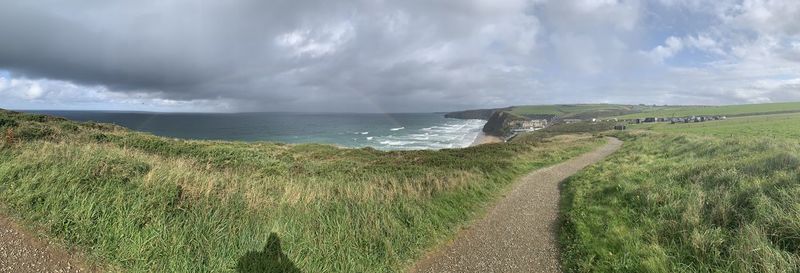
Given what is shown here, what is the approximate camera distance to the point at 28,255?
223 inches

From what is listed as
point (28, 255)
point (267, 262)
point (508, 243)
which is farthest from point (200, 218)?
point (508, 243)

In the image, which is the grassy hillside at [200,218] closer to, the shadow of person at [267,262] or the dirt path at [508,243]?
the shadow of person at [267,262]

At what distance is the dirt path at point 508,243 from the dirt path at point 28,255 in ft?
21.1

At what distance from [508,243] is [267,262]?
5.69 meters

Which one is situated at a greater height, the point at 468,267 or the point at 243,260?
the point at 243,260

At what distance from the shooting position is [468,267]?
7.40 metres

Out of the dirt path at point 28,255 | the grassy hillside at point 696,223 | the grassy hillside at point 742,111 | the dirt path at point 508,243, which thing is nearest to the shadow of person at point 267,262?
the dirt path at point 28,255

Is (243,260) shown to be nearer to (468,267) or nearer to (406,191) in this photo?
(468,267)

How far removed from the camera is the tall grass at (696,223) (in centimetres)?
595

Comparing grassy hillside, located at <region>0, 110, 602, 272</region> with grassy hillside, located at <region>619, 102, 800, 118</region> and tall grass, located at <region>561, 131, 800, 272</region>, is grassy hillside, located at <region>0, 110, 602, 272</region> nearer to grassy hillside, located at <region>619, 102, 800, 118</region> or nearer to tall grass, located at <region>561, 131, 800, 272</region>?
tall grass, located at <region>561, 131, 800, 272</region>

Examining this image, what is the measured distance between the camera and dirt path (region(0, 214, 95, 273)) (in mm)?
5504

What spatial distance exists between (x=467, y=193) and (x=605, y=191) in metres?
4.93

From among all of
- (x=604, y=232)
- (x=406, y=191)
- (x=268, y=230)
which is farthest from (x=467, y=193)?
(x=268, y=230)

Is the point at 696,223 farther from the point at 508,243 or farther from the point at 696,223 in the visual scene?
the point at 508,243
